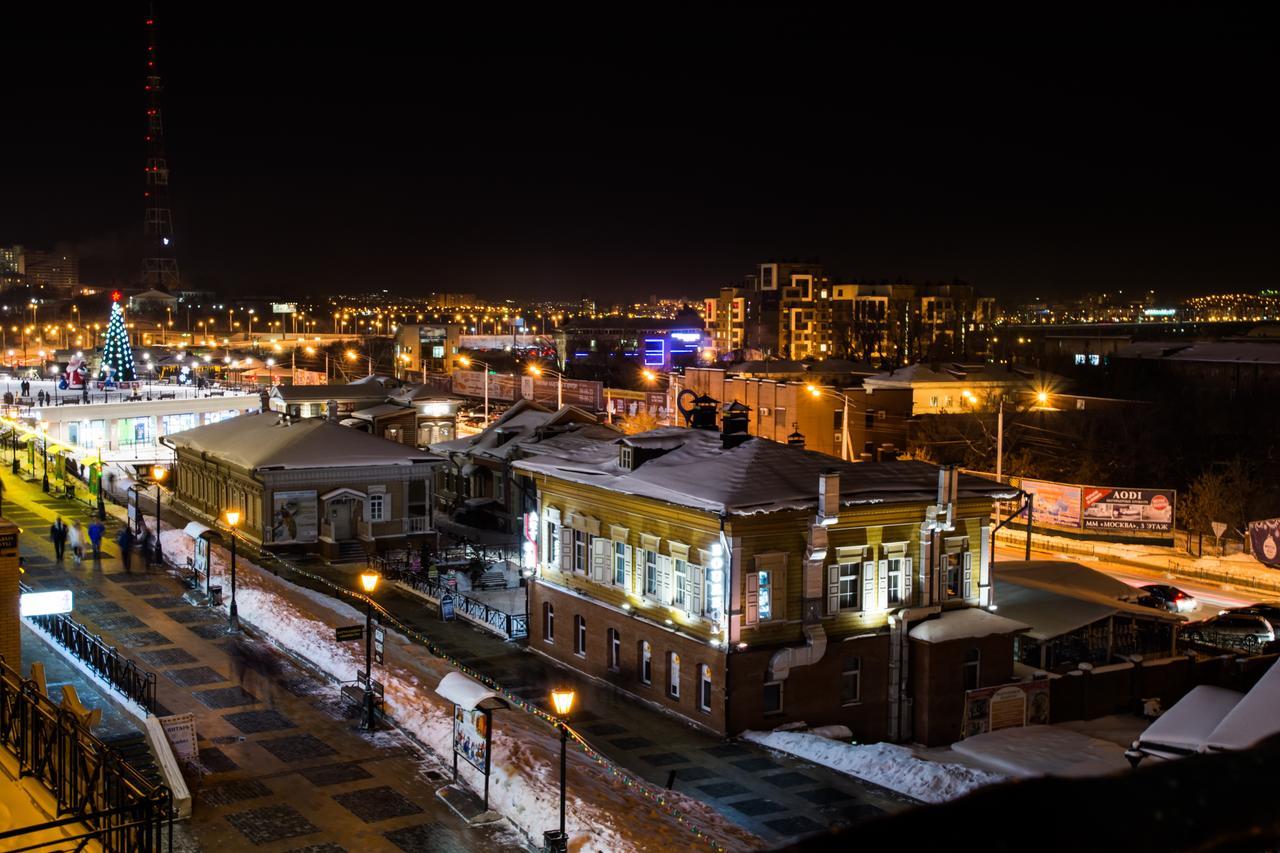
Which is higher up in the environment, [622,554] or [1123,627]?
[622,554]

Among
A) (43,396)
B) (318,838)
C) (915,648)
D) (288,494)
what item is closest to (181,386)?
(43,396)

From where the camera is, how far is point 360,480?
4512 centimetres

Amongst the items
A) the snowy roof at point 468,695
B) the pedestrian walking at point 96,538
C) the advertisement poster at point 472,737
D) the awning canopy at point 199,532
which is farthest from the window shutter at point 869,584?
the pedestrian walking at point 96,538

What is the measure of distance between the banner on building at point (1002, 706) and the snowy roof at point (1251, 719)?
851 centimetres

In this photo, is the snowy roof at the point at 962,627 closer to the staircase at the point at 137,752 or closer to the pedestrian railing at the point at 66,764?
the staircase at the point at 137,752

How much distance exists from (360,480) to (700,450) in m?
18.0

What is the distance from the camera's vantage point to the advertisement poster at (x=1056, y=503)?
4903cm

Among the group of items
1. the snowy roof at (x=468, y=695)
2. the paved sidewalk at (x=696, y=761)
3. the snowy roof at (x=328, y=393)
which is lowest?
the paved sidewalk at (x=696, y=761)

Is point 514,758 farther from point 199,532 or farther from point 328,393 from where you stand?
point 328,393

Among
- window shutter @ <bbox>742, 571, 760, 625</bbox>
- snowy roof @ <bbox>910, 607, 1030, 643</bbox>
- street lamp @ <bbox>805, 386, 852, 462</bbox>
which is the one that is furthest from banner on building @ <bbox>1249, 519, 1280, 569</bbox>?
window shutter @ <bbox>742, 571, 760, 625</bbox>

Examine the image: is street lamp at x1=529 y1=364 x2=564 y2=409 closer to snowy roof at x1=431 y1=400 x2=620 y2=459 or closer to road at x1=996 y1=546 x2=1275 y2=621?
snowy roof at x1=431 y1=400 x2=620 y2=459

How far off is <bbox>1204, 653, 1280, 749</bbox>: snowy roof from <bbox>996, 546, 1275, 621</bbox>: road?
21072mm

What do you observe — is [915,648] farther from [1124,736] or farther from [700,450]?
[700,450]

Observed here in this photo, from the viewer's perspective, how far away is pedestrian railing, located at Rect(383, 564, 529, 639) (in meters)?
34.7
